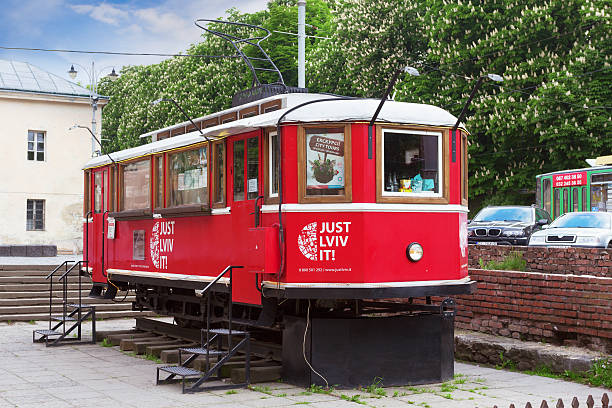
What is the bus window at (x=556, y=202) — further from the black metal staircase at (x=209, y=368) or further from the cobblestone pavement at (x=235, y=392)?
the black metal staircase at (x=209, y=368)

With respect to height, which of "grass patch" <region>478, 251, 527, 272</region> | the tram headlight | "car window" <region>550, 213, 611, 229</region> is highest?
"car window" <region>550, 213, 611, 229</region>

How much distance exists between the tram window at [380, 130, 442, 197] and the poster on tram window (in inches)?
20.4

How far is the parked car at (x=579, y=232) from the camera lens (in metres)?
19.0

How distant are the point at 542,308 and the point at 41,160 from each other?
33.5 metres

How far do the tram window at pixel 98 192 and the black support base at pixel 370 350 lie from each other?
22.3 ft

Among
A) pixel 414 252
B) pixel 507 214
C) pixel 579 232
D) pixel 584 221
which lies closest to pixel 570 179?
pixel 507 214

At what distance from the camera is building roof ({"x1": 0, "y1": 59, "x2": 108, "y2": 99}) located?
41031 millimetres

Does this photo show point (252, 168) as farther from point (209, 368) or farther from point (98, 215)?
point (98, 215)

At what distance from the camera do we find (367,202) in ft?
32.6

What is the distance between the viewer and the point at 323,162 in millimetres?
10141

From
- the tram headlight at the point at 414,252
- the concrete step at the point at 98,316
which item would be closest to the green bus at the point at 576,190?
the concrete step at the point at 98,316

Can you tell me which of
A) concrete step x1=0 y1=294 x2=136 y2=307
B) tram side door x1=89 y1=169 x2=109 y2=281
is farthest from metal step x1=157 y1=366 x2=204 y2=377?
concrete step x1=0 y1=294 x2=136 y2=307

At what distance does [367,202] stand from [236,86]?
38.2 m

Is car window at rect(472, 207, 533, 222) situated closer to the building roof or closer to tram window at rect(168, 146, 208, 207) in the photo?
tram window at rect(168, 146, 208, 207)
